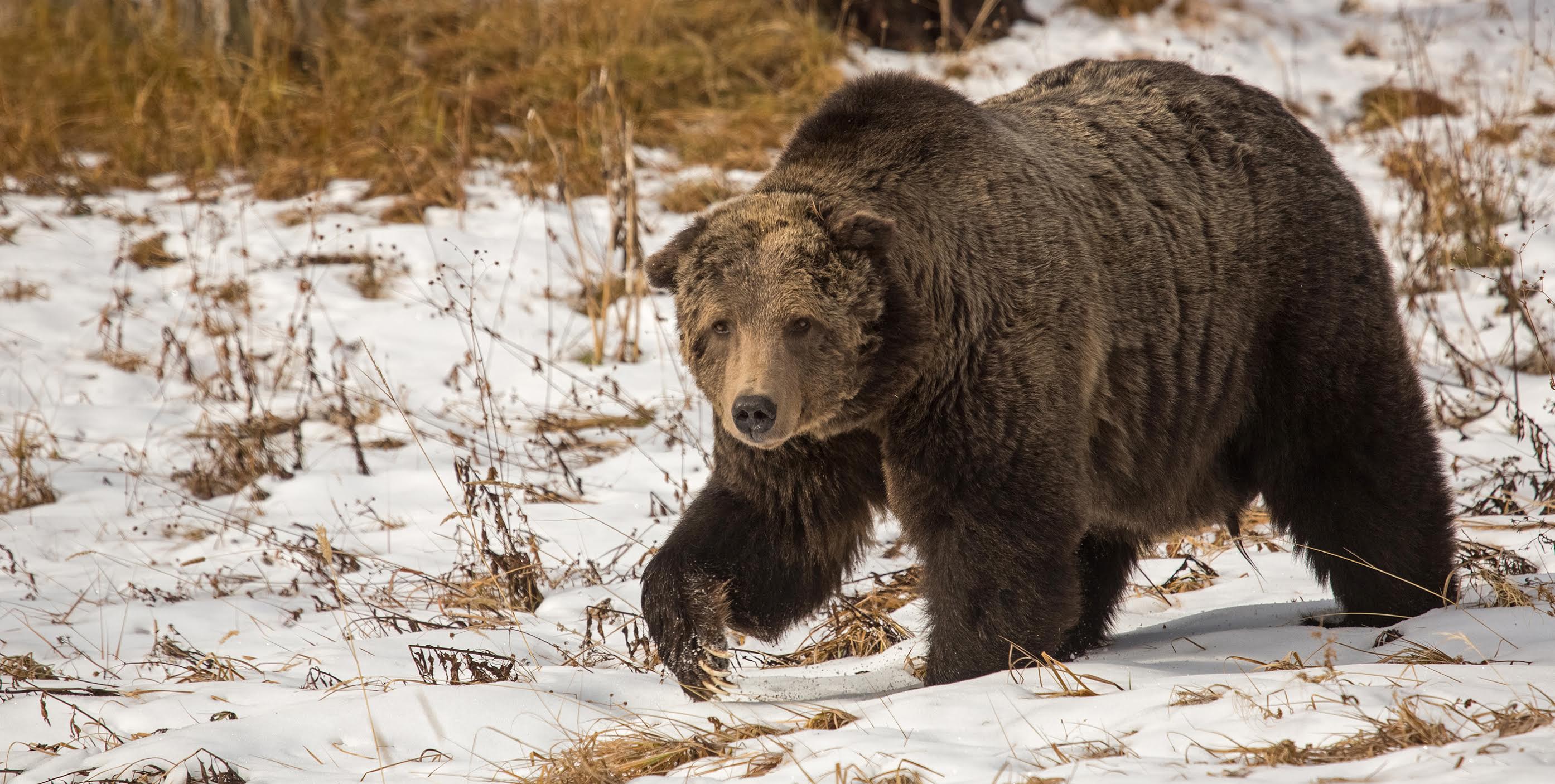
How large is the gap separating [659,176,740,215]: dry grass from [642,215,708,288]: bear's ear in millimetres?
5760

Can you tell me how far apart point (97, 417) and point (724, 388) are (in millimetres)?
5227

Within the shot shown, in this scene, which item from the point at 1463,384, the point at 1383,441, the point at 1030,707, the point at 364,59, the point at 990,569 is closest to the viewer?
the point at 1030,707

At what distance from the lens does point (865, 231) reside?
12.4ft

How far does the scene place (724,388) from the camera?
3926 mm

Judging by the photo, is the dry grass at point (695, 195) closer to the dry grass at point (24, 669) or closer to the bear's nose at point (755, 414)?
the dry grass at point (24, 669)

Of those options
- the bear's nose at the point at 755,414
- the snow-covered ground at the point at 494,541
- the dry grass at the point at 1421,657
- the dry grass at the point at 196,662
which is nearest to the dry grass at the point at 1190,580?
the snow-covered ground at the point at 494,541

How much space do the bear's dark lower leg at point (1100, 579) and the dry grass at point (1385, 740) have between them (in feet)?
6.74

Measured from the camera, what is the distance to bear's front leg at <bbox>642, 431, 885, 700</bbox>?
4086 millimetres

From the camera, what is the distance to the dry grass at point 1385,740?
2.78m

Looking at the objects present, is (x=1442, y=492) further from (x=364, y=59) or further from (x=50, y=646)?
(x=364, y=59)

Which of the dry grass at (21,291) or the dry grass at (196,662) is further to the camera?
the dry grass at (21,291)

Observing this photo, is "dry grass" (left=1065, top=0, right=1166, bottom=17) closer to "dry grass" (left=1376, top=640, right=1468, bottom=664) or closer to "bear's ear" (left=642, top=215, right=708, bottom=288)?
"bear's ear" (left=642, top=215, right=708, bottom=288)

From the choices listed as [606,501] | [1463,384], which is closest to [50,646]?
[606,501]

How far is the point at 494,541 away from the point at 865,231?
10.1ft
